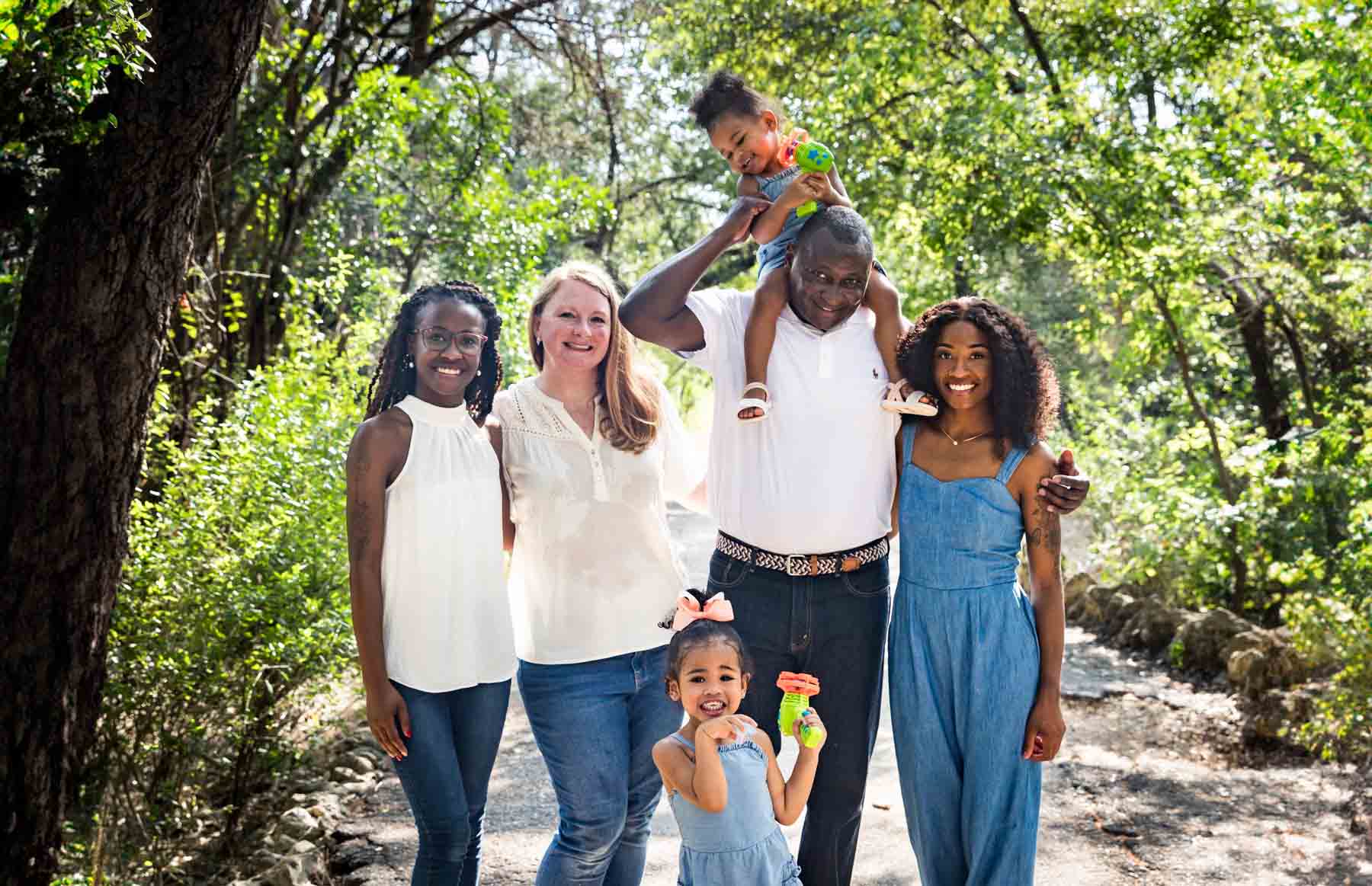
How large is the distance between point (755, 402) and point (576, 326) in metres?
0.52

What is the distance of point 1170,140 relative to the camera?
27.6ft

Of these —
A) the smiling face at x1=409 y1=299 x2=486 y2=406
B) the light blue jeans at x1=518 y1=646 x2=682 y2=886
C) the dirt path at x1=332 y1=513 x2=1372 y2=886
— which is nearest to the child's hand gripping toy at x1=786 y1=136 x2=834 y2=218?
the smiling face at x1=409 y1=299 x2=486 y2=406

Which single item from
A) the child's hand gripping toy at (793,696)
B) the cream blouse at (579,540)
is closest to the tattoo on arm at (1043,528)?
the child's hand gripping toy at (793,696)

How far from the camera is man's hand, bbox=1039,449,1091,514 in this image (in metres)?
2.93

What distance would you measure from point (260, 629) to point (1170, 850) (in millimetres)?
3833

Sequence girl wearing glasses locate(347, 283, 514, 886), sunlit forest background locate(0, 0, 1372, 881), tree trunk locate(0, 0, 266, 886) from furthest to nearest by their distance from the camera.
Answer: sunlit forest background locate(0, 0, 1372, 881), tree trunk locate(0, 0, 266, 886), girl wearing glasses locate(347, 283, 514, 886)

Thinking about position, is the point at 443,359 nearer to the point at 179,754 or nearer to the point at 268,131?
the point at 179,754

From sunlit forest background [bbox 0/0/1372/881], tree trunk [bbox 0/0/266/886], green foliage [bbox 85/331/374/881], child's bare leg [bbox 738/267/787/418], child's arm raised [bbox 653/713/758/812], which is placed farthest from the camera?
sunlit forest background [bbox 0/0/1372/881]

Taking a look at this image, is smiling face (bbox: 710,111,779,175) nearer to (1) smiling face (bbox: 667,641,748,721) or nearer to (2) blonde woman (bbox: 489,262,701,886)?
(2) blonde woman (bbox: 489,262,701,886)

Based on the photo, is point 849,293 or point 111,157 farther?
point 111,157

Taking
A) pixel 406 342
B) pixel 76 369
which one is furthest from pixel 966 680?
pixel 76 369

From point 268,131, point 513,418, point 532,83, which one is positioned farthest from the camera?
point 532,83

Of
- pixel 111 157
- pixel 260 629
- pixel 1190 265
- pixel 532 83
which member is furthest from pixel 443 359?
pixel 532 83

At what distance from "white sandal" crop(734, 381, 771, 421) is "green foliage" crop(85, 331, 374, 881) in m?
2.39
